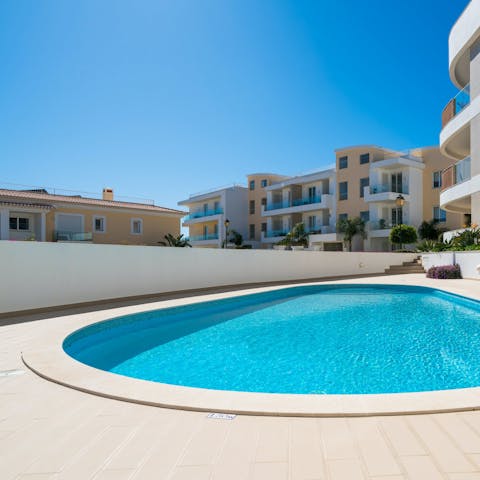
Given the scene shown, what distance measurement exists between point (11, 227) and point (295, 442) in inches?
1099

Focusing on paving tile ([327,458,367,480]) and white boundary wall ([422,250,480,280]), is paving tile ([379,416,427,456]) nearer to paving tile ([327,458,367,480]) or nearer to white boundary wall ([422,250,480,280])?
paving tile ([327,458,367,480])

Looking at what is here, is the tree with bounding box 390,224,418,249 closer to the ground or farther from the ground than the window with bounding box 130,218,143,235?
closer to the ground

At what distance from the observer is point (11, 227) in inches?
993

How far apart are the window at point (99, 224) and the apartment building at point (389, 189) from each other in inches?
842

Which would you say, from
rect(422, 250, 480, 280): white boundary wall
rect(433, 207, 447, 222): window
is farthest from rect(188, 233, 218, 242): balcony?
rect(422, 250, 480, 280): white boundary wall

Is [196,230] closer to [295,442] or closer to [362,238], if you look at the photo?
[362,238]

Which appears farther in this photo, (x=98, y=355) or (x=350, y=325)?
(x=350, y=325)

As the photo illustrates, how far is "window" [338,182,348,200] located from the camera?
34.6m

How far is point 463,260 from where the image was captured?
16.6 m

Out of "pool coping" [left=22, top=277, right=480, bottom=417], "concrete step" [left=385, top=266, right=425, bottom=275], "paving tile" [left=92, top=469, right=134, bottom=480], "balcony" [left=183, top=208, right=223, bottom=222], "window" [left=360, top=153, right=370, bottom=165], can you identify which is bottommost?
"concrete step" [left=385, top=266, right=425, bottom=275]

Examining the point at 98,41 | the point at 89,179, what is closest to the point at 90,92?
the point at 98,41

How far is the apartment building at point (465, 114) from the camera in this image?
16078mm

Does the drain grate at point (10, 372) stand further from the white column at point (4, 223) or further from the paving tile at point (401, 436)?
the white column at point (4, 223)

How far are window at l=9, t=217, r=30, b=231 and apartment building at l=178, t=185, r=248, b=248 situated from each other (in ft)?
67.2
